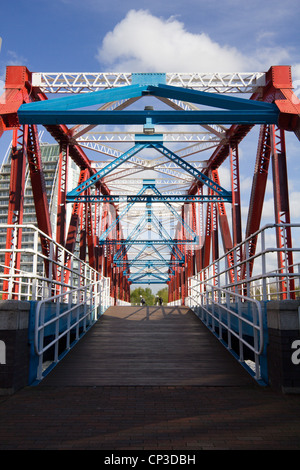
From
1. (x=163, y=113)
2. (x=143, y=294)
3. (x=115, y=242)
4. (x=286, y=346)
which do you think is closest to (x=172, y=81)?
(x=163, y=113)

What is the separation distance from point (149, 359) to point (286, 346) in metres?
2.97

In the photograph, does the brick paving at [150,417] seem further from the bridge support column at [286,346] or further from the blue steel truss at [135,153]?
the blue steel truss at [135,153]

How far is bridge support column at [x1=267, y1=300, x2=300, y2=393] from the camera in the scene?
18.3ft

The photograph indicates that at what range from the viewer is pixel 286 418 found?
464 centimetres

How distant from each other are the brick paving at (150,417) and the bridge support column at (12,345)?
18cm

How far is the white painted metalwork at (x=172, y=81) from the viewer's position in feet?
51.2

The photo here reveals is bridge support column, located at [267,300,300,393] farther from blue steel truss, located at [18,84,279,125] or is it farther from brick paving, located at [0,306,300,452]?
blue steel truss, located at [18,84,279,125]

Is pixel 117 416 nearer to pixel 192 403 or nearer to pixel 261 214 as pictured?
pixel 192 403

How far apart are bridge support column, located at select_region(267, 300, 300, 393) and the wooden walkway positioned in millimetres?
862

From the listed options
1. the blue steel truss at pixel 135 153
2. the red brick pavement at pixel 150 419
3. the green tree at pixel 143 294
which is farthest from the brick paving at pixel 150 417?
the green tree at pixel 143 294

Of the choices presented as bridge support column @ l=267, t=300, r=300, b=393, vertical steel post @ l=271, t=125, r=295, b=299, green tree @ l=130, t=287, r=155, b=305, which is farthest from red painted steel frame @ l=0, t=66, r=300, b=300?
green tree @ l=130, t=287, r=155, b=305

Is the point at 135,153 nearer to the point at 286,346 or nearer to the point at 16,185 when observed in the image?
the point at 16,185

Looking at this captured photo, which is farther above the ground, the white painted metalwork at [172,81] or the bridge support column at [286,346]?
the white painted metalwork at [172,81]
